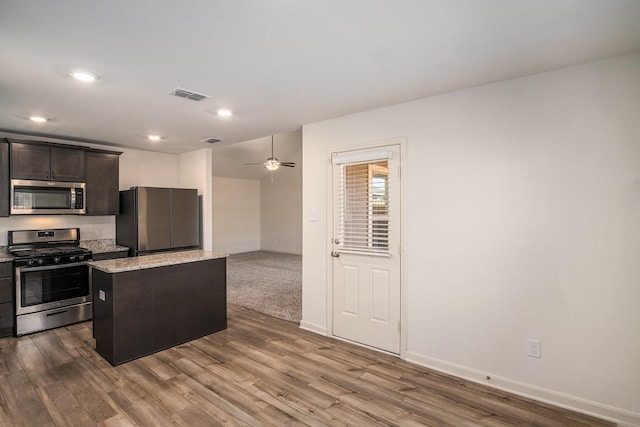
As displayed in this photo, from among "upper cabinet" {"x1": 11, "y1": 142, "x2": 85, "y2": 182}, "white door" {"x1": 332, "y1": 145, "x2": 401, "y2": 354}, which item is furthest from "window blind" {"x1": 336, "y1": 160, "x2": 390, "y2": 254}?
"upper cabinet" {"x1": 11, "y1": 142, "x2": 85, "y2": 182}

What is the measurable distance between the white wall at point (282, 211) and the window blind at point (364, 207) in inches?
242

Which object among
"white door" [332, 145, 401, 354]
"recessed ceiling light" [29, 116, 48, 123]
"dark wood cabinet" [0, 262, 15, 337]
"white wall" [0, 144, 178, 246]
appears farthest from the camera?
"white wall" [0, 144, 178, 246]

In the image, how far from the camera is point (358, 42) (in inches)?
77.9

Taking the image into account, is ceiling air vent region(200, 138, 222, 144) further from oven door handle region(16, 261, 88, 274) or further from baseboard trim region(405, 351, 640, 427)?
baseboard trim region(405, 351, 640, 427)

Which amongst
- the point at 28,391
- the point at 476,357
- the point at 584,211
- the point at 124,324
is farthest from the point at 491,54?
the point at 28,391

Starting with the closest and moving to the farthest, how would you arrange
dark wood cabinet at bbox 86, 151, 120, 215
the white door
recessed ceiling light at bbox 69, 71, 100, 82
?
recessed ceiling light at bbox 69, 71, 100, 82 < the white door < dark wood cabinet at bbox 86, 151, 120, 215

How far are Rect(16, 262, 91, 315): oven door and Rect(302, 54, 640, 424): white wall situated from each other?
13.2 ft

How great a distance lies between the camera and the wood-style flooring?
2.26m

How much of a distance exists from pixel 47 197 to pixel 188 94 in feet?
9.41

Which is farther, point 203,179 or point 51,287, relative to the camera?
point 203,179

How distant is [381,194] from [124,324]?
2.78 meters

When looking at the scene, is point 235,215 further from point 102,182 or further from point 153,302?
point 153,302

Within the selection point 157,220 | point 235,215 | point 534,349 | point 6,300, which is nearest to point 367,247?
point 534,349

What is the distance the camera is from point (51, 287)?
155 inches
